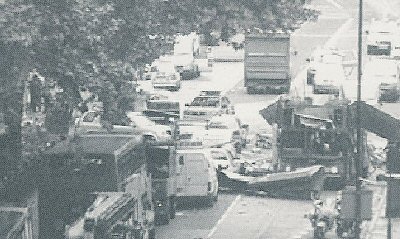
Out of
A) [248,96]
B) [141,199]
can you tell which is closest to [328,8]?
[248,96]

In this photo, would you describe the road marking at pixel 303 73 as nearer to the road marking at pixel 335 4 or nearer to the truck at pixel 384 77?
the truck at pixel 384 77

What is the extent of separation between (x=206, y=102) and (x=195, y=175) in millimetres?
17360

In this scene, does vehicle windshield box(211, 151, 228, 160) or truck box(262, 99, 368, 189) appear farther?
vehicle windshield box(211, 151, 228, 160)

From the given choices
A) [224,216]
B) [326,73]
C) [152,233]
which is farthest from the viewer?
[326,73]

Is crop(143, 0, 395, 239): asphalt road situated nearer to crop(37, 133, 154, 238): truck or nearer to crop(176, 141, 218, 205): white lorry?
crop(176, 141, 218, 205): white lorry

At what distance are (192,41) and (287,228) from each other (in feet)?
109

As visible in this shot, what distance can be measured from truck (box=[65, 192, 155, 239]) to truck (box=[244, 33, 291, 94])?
29.3 meters

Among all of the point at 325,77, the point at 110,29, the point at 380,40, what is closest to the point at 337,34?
the point at 380,40

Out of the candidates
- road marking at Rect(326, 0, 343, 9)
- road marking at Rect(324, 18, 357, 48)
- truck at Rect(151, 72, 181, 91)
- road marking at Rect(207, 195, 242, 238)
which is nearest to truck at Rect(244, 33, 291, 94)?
truck at Rect(151, 72, 181, 91)

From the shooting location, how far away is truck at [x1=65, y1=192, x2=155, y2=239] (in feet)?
88.1

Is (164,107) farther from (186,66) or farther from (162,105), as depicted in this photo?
(186,66)

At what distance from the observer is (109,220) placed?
89.9 feet

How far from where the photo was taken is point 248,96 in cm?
6069

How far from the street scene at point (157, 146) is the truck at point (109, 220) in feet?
0.12
